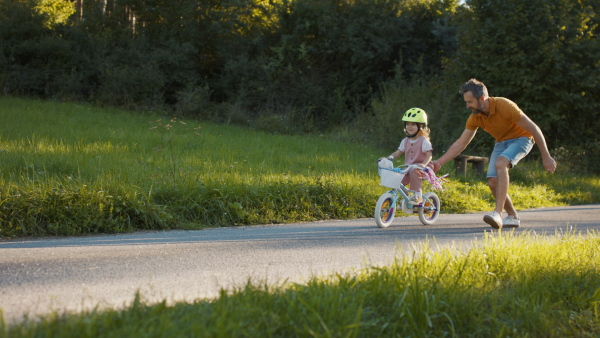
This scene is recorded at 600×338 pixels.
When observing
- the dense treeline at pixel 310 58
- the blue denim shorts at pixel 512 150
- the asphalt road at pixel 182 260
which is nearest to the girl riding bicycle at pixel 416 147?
the asphalt road at pixel 182 260

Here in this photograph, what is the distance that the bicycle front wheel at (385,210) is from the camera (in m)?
8.03

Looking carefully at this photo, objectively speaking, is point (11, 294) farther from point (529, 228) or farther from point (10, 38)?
point (10, 38)

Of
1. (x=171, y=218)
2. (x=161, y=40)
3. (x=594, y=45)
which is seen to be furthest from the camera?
(x=161, y=40)

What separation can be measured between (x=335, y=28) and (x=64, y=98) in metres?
12.2

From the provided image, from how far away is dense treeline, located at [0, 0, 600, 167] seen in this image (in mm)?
19703

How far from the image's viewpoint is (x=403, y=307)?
3.78 meters

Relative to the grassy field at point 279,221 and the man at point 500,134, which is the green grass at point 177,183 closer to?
the grassy field at point 279,221

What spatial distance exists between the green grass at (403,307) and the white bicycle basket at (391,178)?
8.73 feet

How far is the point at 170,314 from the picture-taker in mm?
3365

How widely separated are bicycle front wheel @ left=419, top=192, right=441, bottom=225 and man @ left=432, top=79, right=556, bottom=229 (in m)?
0.80

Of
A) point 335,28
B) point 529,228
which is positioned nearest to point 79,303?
point 529,228

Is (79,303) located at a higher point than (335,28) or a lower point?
lower

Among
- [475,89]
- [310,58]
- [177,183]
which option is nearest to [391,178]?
[475,89]

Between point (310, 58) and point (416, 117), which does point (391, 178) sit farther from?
point (310, 58)
